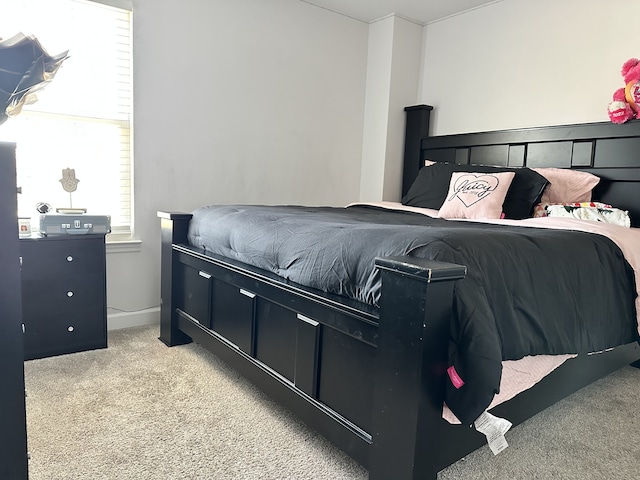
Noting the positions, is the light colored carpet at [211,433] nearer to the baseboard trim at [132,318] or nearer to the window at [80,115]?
the baseboard trim at [132,318]

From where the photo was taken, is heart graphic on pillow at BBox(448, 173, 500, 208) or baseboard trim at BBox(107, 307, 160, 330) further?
baseboard trim at BBox(107, 307, 160, 330)

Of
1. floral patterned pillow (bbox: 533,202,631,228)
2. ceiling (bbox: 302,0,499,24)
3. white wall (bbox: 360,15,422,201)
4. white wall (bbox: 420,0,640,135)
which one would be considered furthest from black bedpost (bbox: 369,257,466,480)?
ceiling (bbox: 302,0,499,24)

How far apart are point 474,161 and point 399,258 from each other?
2.53m

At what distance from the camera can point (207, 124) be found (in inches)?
120

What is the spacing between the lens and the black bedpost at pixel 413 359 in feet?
3.46

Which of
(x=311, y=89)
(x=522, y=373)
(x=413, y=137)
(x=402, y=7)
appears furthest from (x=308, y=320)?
(x=402, y=7)

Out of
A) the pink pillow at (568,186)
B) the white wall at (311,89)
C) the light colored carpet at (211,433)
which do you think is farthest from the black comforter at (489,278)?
the white wall at (311,89)

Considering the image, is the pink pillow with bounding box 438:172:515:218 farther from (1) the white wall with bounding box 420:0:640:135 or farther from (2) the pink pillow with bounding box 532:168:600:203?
(1) the white wall with bounding box 420:0:640:135

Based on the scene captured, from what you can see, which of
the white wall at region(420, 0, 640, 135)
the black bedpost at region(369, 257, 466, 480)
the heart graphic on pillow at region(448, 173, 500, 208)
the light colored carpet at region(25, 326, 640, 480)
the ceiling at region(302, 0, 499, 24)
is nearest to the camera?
the black bedpost at region(369, 257, 466, 480)

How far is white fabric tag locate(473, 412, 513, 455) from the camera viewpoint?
111 centimetres

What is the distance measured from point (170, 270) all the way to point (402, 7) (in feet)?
8.81

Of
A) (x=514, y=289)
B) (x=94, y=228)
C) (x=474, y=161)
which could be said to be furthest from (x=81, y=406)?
(x=474, y=161)

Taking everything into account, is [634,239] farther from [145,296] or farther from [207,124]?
[145,296]

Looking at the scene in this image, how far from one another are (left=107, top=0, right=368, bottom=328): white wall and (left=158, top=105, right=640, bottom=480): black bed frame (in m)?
0.49
